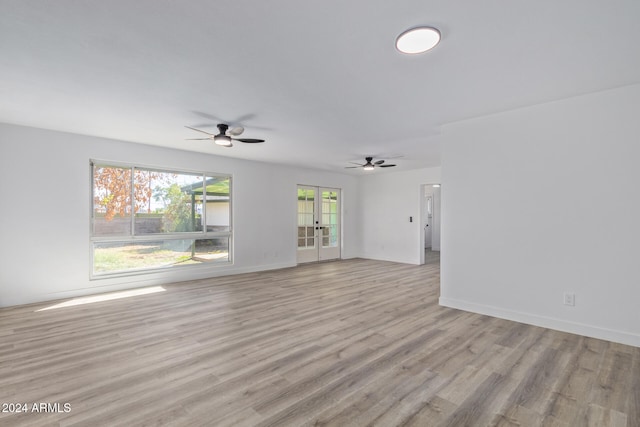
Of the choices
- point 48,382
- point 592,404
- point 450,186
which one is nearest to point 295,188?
point 450,186

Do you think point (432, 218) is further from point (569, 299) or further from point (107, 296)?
point (107, 296)

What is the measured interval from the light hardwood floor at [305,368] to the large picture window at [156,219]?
117 cm

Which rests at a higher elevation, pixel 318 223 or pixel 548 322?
pixel 318 223

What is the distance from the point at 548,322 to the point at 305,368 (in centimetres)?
275

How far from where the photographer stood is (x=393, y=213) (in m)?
8.28

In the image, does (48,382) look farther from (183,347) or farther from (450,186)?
(450,186)

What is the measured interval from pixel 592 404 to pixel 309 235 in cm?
649

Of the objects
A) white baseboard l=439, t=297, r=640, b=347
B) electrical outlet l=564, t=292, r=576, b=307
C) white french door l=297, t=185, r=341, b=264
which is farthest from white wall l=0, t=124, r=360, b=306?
electrical outlet l=564, t=292, r=576, b=307

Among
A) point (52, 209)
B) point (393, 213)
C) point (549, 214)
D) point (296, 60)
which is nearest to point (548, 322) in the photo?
point (549, 214)

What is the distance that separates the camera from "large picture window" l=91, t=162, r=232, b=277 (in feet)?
16.3

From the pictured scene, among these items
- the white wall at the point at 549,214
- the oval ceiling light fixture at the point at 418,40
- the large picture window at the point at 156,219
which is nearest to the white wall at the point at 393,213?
the white wall at the point at 549,214

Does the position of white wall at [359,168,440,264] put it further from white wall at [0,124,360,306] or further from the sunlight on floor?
the sunlight on floor

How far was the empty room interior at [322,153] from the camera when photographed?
75.6 inches

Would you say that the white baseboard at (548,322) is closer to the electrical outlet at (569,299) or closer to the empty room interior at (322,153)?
the empty room interior at (322,153)
